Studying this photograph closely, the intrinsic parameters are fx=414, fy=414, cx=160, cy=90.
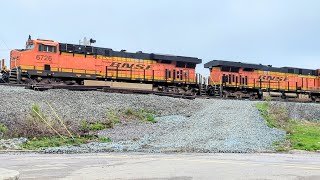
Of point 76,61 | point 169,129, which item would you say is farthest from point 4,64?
point 169,129

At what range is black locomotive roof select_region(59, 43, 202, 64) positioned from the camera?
28666 mm

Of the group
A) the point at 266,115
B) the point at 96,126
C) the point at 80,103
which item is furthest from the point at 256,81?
the point at 96,126

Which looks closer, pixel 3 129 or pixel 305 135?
pixel 3 129

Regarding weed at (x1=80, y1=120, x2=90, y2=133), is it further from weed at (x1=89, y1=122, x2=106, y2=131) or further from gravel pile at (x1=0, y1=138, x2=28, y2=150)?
gravel pile at (x1=0, y1=138, x2=28, y2=150)

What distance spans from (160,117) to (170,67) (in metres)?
11.9

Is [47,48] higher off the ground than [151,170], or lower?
higher

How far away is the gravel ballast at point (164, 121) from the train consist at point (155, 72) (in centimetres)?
495

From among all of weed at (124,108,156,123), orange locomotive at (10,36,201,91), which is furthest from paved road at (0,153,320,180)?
orange locomotive at (10,36,201,91)

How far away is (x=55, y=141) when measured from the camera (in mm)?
15508

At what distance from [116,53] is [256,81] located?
1357 centimetres

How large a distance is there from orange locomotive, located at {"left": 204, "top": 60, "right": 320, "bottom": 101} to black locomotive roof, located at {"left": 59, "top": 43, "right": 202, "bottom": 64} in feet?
8.72

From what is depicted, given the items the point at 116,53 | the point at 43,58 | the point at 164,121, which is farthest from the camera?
the point at 116,53

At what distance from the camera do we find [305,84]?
39844mm

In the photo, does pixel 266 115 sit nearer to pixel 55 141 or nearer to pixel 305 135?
pixel 305 135
